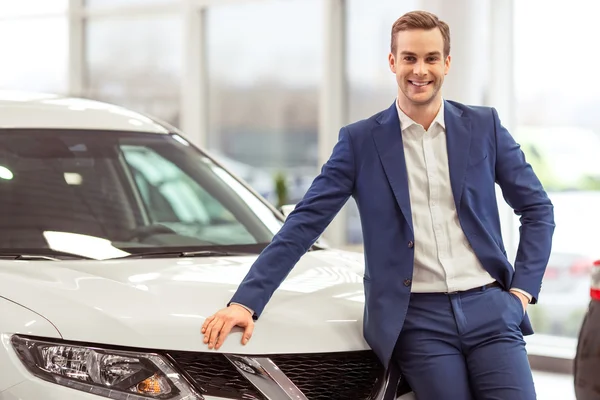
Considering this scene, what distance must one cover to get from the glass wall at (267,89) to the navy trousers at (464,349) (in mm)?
6224

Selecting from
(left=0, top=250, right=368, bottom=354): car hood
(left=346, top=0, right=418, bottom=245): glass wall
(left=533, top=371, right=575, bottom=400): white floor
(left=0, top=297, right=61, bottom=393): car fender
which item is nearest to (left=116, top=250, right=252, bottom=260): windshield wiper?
(left=0, top=250, right=368, bottom=354): car hood

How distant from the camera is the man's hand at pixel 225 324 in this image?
222cm

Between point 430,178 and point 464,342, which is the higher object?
point 430,178

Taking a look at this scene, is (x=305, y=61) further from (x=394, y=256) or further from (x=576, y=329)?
(x=394, y=256)

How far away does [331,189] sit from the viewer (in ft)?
8.29

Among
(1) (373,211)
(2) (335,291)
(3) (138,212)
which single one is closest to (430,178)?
(1) (373,211)

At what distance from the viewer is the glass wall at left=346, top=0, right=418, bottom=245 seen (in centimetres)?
814

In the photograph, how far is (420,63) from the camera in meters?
2.41

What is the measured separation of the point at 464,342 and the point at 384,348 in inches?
7.6

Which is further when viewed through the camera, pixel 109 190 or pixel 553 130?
pixel 553 130

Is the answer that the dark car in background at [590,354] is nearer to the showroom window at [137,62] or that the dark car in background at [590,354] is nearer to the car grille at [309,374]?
the car grille at [309,374]

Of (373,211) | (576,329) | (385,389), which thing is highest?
(373,211)

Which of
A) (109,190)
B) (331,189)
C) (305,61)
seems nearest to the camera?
(331,189)

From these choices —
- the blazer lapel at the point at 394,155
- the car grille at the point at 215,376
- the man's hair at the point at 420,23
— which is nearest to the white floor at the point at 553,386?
the blazer lapel at the point at 394,155
